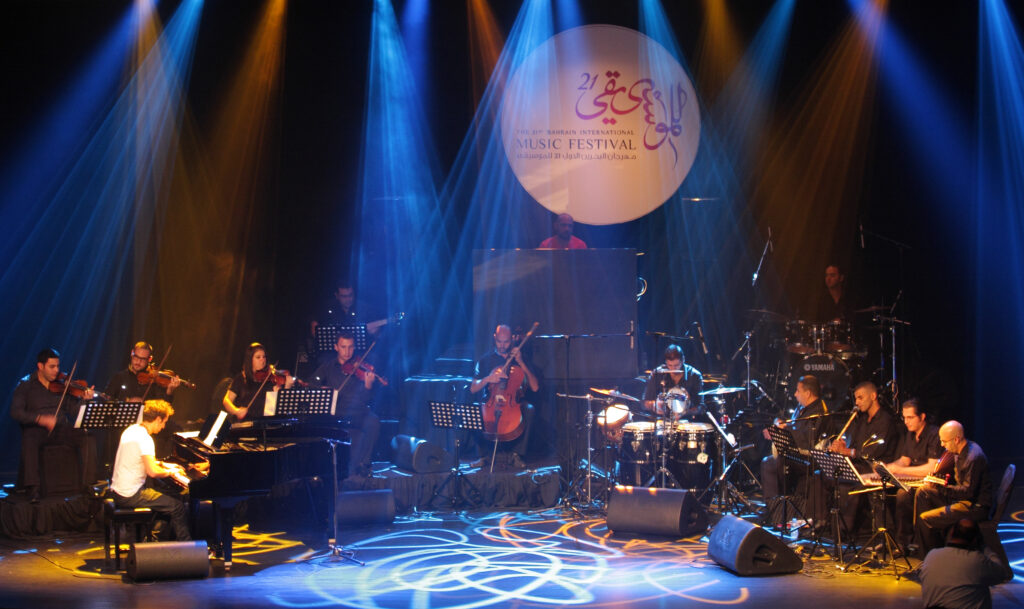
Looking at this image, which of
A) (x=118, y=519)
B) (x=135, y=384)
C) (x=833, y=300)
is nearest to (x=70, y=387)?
(x=135, y=384)

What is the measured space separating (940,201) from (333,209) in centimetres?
780

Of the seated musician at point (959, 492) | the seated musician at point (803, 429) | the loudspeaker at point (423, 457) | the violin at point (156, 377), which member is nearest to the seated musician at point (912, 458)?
the seated musician at point (959, 492)

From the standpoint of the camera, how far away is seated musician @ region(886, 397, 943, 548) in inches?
345

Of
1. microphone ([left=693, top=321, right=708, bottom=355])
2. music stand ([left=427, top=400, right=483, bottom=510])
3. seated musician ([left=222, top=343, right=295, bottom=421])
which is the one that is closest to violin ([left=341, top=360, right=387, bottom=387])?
seated musician ([left=222, top=343, right=295, bottom=421])

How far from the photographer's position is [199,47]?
1249 centimetres

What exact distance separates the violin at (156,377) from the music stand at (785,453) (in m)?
6.32

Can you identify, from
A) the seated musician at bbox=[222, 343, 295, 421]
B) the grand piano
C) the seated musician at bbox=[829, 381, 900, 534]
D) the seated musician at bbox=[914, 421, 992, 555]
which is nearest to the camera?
the seated musician at bbox=[914, 421, 992, 555]

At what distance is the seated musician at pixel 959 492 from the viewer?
8141mm

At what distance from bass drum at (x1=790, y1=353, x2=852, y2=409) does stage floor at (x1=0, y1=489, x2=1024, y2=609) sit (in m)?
2.33

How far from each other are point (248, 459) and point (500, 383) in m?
3.62

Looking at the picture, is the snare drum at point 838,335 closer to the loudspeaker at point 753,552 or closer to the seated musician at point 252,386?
the loudspeaker at point 753,552

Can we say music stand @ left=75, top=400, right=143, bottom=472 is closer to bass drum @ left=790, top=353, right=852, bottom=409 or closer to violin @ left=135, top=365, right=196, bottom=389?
violin @ left=135, top=365, right=196, bottom=389

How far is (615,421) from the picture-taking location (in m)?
10.9

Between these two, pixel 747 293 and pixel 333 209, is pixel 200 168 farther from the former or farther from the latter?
pixel 747 293
